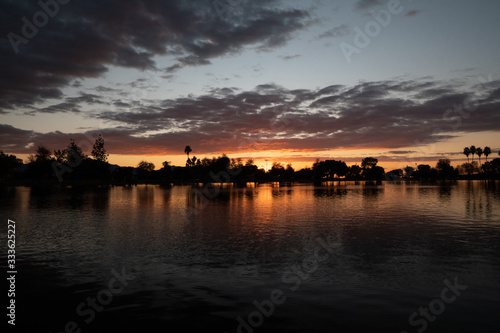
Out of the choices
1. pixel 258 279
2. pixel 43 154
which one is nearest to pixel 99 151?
pixel 43 154

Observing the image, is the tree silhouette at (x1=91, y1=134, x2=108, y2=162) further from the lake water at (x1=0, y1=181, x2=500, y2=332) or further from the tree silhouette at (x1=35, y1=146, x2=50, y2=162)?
the lake water at (x1=0, y1=181, x2=500, y2=332)

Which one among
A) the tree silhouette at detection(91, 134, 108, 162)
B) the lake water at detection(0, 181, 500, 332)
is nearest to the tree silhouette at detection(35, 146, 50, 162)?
the tree silhouette at detection(91, 134, 108, 162)

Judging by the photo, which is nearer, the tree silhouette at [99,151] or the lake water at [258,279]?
the lake water at [258,279]

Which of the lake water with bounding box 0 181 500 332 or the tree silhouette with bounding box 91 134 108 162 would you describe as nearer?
the lake water with bounding box 0 181 500 332

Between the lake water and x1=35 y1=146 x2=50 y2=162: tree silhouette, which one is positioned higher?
x1=35 y1=146 x2=50 y2=162: tree silhouette

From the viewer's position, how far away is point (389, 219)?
34.4m

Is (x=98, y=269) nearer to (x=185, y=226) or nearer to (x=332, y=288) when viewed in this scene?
(x=332, y=288)

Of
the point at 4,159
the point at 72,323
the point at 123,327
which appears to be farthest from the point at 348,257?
the point at 4,159

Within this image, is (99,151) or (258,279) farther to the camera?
(99,151)

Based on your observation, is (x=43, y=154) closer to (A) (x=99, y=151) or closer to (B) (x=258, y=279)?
(A) (x=99, y=151)

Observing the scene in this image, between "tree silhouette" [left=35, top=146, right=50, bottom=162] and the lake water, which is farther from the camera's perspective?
"tree silhouette" [left=35, top=146, right=50, bottom=162]

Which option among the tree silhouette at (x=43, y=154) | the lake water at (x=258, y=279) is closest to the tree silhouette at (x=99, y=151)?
the tree silhouette at (x=43, y=154)

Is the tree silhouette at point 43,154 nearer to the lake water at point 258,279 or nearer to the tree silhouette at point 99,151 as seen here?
the tree silhouette at point 99,151

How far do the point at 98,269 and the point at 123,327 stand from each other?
23.0 feet
